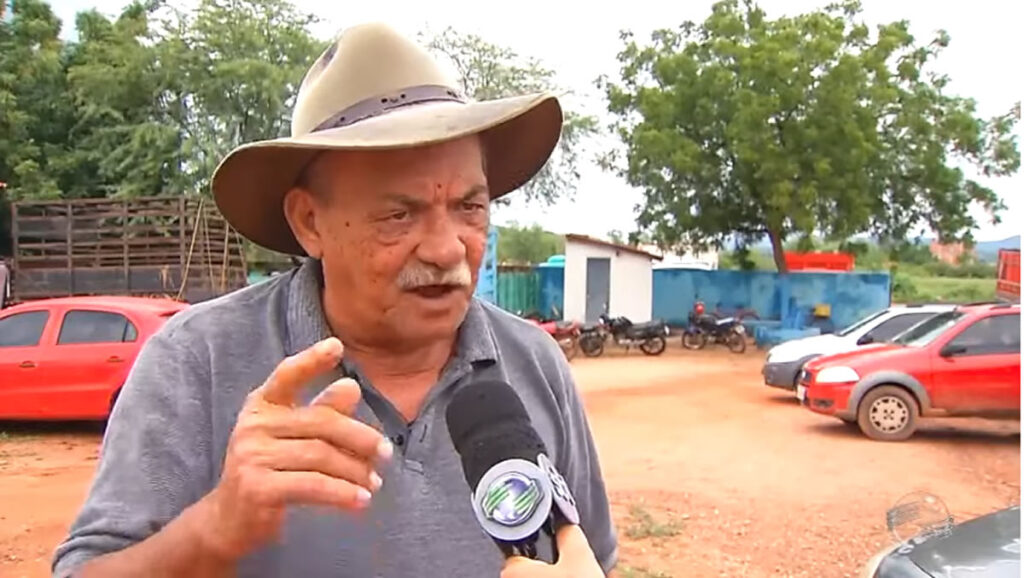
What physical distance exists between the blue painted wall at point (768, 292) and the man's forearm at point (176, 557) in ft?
81.9

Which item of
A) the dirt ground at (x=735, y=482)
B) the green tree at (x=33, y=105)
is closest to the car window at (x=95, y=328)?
the dirt ground at (x=735, y=482)

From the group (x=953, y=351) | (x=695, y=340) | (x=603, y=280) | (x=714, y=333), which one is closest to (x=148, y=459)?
(x=953, y=351)

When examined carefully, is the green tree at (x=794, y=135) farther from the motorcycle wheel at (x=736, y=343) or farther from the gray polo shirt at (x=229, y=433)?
the gray polo shirt at (x=229, y=433)

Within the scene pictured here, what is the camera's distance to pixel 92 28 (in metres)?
23.7

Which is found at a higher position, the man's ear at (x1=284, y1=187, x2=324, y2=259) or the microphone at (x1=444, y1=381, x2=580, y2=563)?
the man's ear at (x1=284, y1=187, x2=324, y2=259)

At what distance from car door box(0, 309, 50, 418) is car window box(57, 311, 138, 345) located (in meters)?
0.27

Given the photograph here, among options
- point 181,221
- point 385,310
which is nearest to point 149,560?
point 385,310

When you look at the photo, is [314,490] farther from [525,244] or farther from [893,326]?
[525,244]

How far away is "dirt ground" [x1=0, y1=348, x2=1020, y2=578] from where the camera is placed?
648 cm

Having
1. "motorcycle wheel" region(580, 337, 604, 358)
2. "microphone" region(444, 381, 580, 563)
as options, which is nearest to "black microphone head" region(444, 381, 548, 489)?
"microphone" region(444, 381, 580, 563)

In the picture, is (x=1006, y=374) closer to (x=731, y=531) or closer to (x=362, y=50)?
(x=731, y=531)

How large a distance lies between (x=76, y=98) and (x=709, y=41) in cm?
1516

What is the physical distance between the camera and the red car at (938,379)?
1018 cm

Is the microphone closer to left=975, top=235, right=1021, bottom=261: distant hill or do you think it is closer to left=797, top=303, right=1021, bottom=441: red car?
left=797, top=303, right=1021, bottom=441: red car
